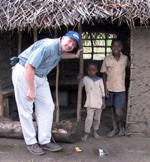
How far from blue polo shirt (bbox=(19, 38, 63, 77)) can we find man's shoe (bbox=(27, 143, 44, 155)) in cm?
123

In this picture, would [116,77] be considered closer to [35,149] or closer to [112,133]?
[112,133]

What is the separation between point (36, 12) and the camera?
3.77 m

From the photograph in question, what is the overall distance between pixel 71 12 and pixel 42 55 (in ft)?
3.90

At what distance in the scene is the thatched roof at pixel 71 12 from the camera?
11.8ft

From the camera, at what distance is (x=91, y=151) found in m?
3.72

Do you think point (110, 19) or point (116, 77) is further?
point (110, 19)

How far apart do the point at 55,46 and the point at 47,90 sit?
2.61 feet

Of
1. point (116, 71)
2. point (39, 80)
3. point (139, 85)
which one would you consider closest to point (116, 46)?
point (116, 71)

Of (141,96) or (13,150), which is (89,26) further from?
(13,150)

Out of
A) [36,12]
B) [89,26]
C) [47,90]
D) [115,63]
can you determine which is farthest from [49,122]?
[89,26]

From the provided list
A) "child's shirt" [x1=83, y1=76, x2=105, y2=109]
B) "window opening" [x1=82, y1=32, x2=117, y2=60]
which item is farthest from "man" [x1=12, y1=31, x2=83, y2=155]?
"window opening" [x1=82, y1=32, x2=117, y2=60]

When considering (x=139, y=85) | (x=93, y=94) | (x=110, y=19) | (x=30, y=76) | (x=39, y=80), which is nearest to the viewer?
(x=30, y=76)

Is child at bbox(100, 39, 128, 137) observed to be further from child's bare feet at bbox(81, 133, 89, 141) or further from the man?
the man

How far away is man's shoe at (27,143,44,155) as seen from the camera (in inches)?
137
